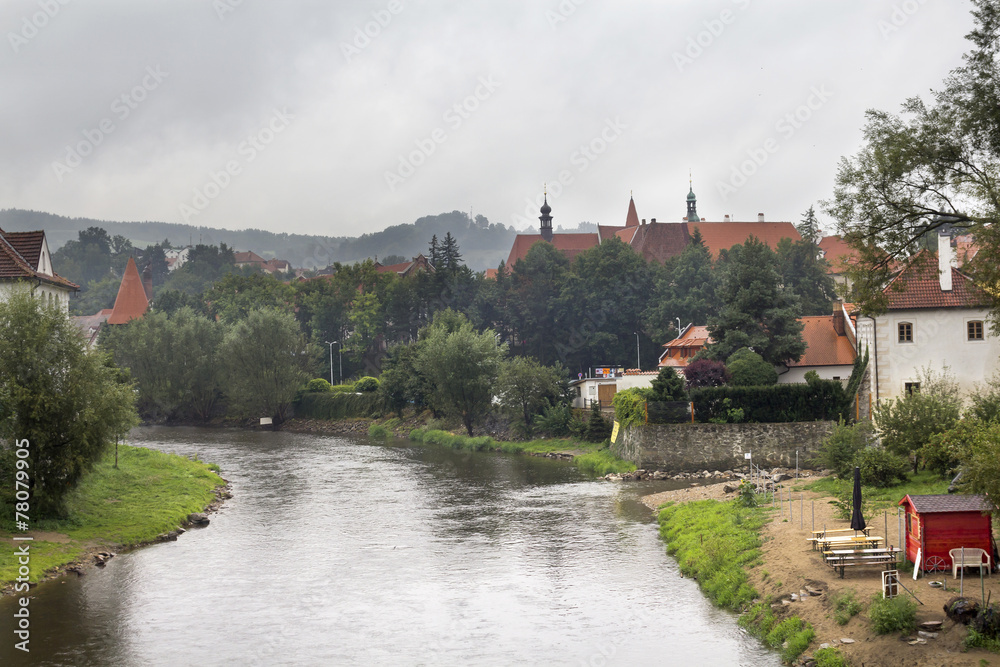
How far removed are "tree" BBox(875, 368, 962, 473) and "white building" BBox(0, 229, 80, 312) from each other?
1269 inches

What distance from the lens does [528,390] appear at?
6009 centimetres

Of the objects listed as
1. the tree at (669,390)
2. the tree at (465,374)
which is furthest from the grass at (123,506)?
the tree at (465,374)

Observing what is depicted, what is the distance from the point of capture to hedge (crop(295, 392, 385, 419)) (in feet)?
251

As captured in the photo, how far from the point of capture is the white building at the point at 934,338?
38.2m

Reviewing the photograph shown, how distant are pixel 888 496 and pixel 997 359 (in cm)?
1388

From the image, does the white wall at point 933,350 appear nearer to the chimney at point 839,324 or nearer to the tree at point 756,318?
the tree at point 756,318

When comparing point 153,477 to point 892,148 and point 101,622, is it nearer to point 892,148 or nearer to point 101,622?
point 101,622

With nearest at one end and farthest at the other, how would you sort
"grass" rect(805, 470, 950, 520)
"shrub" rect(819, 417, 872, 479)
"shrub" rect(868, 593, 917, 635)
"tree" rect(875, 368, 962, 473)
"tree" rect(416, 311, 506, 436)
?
"shrub" rect(868, 593, 917, 635) < "grass" rect(805, 470, 950, 520) < "tree" rect(875, 368, 962, 473) < "shrub" rect(819, 417, 872, 479) < "tree" rect(416, 311, 506, 436)

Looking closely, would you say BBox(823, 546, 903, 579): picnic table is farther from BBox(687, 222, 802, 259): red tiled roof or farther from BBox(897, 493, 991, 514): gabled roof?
BBox(687, 222, 802, 259): red tiled roof

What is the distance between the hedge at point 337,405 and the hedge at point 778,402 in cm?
3579

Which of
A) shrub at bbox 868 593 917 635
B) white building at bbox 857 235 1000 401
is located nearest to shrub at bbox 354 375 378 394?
white building at bbox 857 235 1000 401

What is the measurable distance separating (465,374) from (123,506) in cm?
3285

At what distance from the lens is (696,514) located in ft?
103

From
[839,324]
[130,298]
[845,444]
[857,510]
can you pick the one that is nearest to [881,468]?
[845,444]
